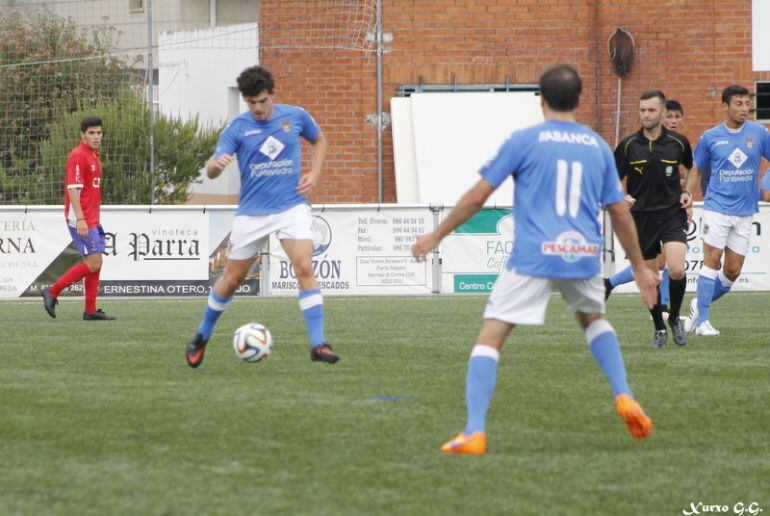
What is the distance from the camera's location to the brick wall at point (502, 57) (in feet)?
76.9

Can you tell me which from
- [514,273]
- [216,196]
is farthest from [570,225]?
[216,196]

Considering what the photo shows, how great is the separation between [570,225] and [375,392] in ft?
7.33

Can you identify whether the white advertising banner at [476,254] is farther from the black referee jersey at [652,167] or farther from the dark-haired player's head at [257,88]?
the dark-haired player's head at [257,88]

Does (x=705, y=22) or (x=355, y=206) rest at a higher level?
(x=705, y=22)

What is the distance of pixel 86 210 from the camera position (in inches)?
575

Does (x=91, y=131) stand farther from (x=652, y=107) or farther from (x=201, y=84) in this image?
(x=201, y=84)

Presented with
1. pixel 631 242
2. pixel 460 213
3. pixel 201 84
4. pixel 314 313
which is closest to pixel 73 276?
pixel 314 313

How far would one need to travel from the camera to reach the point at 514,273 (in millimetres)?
6086

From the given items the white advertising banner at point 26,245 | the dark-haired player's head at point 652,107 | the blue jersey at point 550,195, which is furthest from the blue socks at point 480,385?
the white advertising banner at point 26,245

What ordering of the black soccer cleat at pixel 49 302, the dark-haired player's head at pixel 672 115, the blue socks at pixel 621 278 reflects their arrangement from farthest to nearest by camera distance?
the black soccer cleat at pixel 49 302 → the blue socks at pixel 621 278 → the dark-haired player's head at pixel 672 115

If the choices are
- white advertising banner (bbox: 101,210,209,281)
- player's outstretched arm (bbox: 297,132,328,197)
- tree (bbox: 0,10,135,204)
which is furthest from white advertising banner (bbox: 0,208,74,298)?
player's outstretched arm (bbox: 297,132,328,197)

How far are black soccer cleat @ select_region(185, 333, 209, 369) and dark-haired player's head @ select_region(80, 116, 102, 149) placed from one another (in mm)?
5618

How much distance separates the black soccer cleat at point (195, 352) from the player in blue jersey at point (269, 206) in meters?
0.05

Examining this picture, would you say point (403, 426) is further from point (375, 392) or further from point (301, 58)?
point (301, 58)
